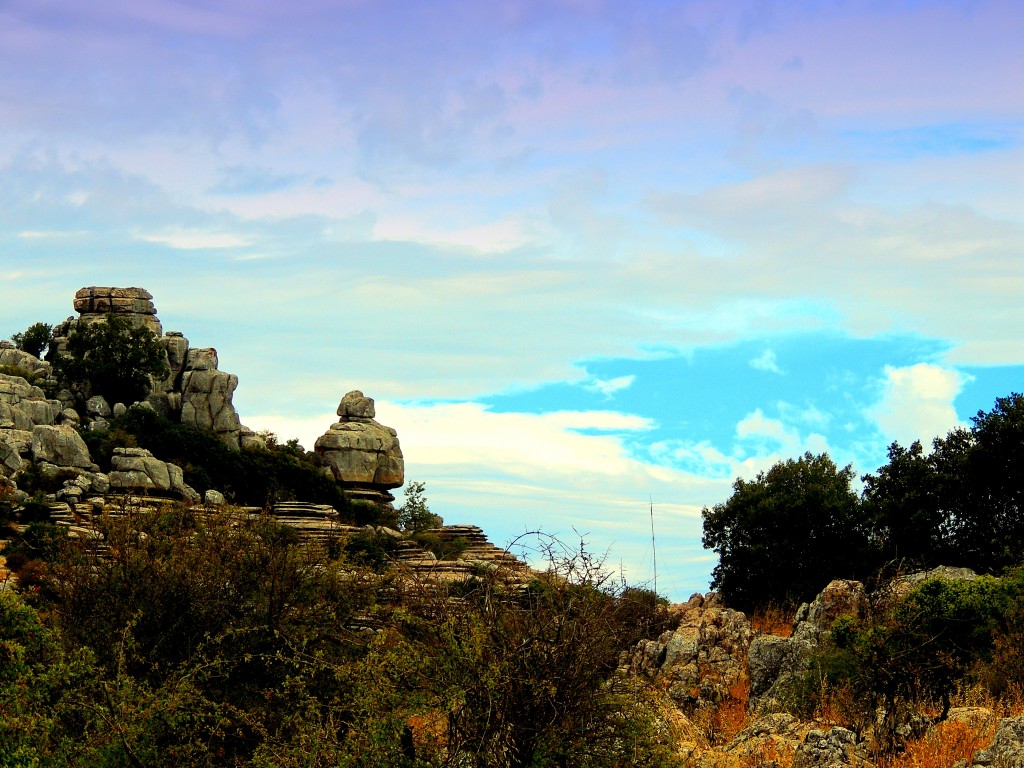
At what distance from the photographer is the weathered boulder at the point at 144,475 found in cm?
6334

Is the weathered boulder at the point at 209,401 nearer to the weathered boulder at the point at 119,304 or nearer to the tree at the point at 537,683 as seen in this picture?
the weathered boulder at the point at 119,304

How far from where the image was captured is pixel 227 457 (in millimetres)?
74625

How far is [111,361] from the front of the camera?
8012cm

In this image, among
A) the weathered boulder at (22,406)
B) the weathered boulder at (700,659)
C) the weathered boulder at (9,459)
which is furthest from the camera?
the weathered boulder at (22,406)

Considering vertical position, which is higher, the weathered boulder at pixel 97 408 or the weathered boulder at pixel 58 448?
the weathered boulder at pixel 97 408

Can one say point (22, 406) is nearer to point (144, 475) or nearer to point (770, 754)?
point (144, 475)

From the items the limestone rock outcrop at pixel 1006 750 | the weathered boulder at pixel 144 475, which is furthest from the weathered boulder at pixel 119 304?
the limestone rock outcrop at pixel 1006 750

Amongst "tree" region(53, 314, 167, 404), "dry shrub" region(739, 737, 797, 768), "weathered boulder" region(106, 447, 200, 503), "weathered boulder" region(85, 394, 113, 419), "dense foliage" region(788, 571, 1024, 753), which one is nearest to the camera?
"dry shrub" region(739, 737, 797, 768)

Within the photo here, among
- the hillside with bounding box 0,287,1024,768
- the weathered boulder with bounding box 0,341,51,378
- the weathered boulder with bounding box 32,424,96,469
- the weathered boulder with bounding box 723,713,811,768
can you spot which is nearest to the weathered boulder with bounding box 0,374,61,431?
the weathered boulder with bounding box 32,424,96,469

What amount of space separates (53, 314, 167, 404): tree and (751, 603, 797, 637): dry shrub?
5291 centimetres

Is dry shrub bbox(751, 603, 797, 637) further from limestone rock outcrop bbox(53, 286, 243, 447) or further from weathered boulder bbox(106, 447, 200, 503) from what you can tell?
limestone rock outcrop bbox(53, 286, 243, 447)

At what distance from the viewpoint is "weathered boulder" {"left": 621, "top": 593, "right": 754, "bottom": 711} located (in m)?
24.4

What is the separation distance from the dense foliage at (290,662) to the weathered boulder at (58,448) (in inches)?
1700

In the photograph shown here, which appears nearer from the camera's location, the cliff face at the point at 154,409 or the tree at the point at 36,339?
the cliff face at the point at 154,409
